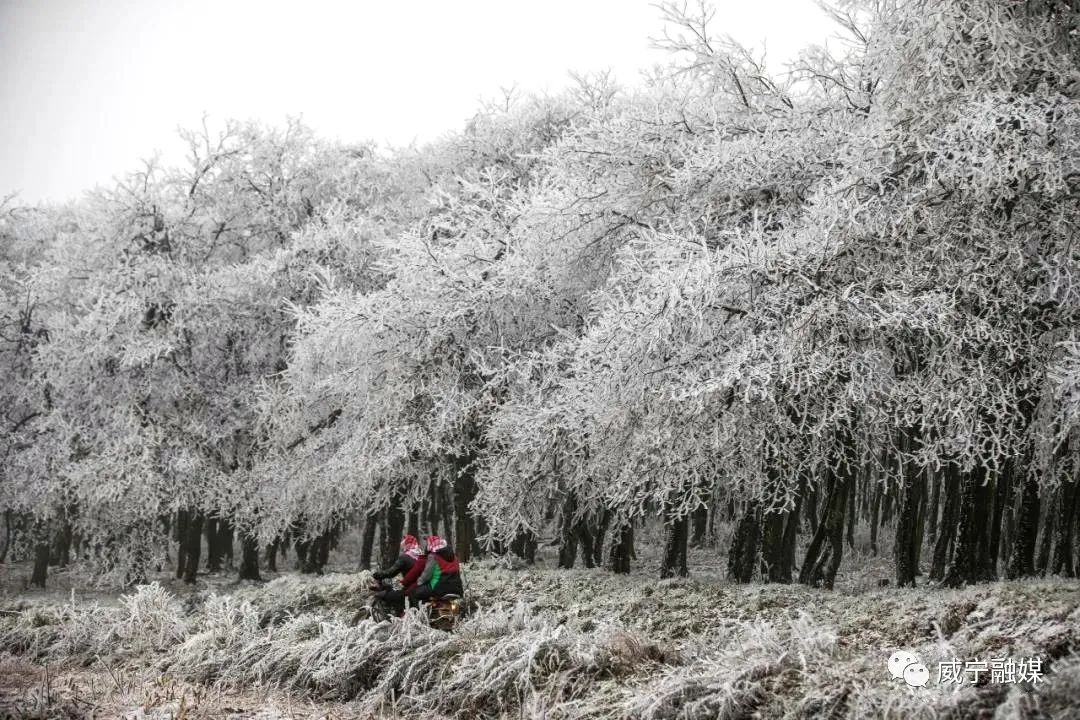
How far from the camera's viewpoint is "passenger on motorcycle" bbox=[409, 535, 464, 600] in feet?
31.7

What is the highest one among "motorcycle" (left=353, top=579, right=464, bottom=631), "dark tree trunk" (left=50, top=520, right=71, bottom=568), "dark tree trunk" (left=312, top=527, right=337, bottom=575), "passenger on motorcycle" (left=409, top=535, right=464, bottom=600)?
"passenger on motorcycle" (left=409, top=535, right=464, bottom=600)

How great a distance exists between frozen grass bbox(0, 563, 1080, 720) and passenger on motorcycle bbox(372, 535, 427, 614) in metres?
0.71

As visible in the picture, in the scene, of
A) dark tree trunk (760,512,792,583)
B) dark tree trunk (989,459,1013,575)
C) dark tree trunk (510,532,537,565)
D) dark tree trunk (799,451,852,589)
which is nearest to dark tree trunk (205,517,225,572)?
dark tree trunk (510,532,537,565)

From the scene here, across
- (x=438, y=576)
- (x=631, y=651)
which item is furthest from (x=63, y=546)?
(x=631, y=651)

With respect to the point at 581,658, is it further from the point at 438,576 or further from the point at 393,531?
the point at 393,531

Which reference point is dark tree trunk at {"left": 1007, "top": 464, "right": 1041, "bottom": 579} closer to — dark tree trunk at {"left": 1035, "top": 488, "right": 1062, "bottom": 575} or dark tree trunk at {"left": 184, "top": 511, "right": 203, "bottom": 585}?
dark tree trunk at {"left": 1035, "top": 488, "right": 1062, "bottom": 575}

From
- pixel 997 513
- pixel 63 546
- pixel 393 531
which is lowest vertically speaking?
pixel 63 546

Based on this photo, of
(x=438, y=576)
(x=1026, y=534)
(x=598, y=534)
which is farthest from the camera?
(x=598, y=534)

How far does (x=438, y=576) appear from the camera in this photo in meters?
9.74

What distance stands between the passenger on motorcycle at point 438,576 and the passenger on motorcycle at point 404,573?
0.08m

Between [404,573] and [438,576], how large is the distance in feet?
1.55

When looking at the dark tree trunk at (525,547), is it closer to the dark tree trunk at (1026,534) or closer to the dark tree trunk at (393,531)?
the dark tree trunk at (393,531)

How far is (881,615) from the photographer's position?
8.05m

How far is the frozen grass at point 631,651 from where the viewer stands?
5617mm
